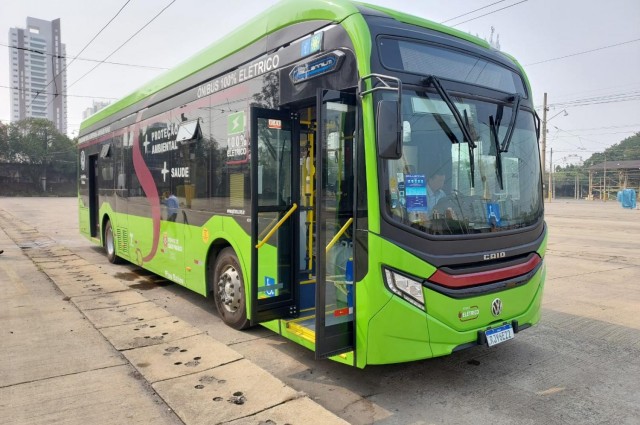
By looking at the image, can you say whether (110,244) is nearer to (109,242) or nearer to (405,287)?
(109,242)

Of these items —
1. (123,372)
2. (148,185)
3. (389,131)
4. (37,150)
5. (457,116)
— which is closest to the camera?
(389,131)

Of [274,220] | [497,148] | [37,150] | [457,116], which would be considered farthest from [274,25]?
[37,150]

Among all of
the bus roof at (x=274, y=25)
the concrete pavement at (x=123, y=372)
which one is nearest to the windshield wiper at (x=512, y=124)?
the bus roof at (x=274, y=25)

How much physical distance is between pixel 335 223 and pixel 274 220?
3.65 feet

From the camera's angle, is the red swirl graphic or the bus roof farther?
the red swirl graphic

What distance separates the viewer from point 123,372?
4.29 m

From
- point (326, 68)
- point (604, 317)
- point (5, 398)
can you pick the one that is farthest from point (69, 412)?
point (604, 317)

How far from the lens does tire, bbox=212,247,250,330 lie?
5.34 m

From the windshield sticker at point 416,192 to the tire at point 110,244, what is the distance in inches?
327

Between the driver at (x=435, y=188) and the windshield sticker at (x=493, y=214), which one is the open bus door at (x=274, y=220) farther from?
the windshield sticker at (x=493, y=214)

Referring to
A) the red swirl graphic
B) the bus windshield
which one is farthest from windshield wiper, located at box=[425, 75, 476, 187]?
the red swirl graphic

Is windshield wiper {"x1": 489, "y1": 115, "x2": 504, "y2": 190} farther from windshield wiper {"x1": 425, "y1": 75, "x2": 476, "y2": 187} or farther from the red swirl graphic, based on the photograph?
the red swirl graphic

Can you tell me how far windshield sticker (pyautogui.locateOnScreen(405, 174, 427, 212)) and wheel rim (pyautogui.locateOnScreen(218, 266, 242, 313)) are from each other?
8.18 feet

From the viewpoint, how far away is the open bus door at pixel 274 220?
4555mm
